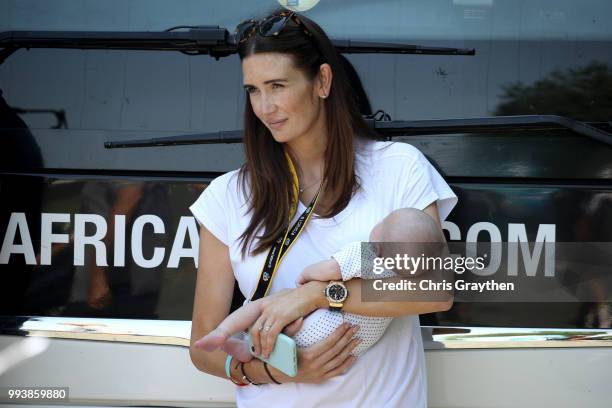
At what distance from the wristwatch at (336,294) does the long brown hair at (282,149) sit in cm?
22

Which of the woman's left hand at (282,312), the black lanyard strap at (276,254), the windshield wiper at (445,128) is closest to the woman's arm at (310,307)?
the woman's left hand at (282,312)

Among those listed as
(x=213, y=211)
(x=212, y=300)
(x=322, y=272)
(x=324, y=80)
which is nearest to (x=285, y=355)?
(x=322, y=272)

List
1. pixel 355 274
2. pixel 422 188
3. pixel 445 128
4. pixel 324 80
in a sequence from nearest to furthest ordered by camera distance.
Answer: pixel 355 274
pixel 422 188
pixel 324 80
pixel 445 128

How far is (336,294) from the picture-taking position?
1.68 m

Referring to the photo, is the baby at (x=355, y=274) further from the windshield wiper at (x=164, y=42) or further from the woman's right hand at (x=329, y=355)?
the windshield wiper at (x=164, y=42)

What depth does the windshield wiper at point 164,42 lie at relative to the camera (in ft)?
6.65

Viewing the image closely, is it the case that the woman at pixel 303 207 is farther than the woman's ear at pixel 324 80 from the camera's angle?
No

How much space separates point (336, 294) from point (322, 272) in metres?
0.06

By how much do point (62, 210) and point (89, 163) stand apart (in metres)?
0.15

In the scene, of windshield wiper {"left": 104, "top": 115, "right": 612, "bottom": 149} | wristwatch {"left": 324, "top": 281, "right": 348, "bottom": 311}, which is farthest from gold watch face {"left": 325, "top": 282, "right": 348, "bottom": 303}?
windshield wiper {"left": 104, "top": 115, "right": 612, "bottom": 149}

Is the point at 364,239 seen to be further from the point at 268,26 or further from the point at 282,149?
the point at 268,26

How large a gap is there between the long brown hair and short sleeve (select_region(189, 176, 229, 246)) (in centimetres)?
6

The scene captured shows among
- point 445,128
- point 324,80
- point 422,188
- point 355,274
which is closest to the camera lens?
point 355,274

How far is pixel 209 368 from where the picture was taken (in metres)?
1.96
